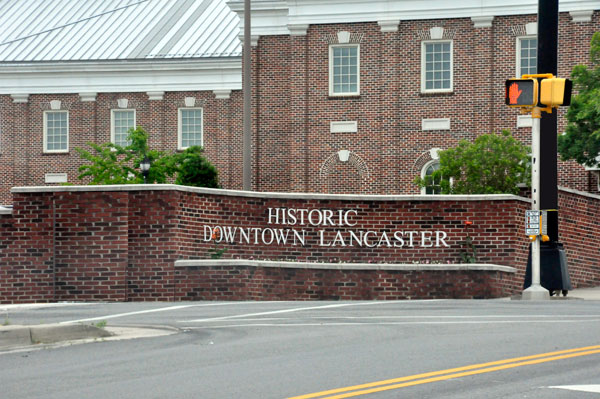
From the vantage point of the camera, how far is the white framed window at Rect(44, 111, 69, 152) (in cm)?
5122

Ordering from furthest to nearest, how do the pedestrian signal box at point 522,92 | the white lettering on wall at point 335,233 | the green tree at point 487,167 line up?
the green tree at point 487,167, the white lettering on wall at point 335,233, the pedestrian signal box at point 522,92

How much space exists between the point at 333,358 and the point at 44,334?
424cm

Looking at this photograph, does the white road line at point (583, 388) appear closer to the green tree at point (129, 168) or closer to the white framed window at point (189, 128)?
the green tree at point (129, 168)

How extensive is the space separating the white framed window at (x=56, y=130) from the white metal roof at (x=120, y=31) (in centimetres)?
240

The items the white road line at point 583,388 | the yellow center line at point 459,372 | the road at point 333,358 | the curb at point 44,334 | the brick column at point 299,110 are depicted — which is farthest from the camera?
the brick column at point 299,110

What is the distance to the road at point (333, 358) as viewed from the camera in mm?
10406

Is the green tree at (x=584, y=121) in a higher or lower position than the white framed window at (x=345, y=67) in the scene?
lower

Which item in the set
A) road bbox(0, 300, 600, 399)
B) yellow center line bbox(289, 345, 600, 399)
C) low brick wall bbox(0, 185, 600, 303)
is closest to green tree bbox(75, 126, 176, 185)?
low brick wall bbox(0, 185, 600, 303)

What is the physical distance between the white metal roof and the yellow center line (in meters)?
38.3

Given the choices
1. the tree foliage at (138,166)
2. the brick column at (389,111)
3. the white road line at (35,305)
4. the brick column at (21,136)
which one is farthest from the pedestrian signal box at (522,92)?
the brick column at (21,136)

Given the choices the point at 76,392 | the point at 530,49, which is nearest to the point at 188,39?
the point at 530,49

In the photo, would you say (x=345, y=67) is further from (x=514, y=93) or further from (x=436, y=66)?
(x=514, y=93)

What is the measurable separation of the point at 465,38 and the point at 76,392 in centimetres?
3072

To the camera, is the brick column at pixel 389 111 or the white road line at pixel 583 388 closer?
the white road line at pixel 583 388
